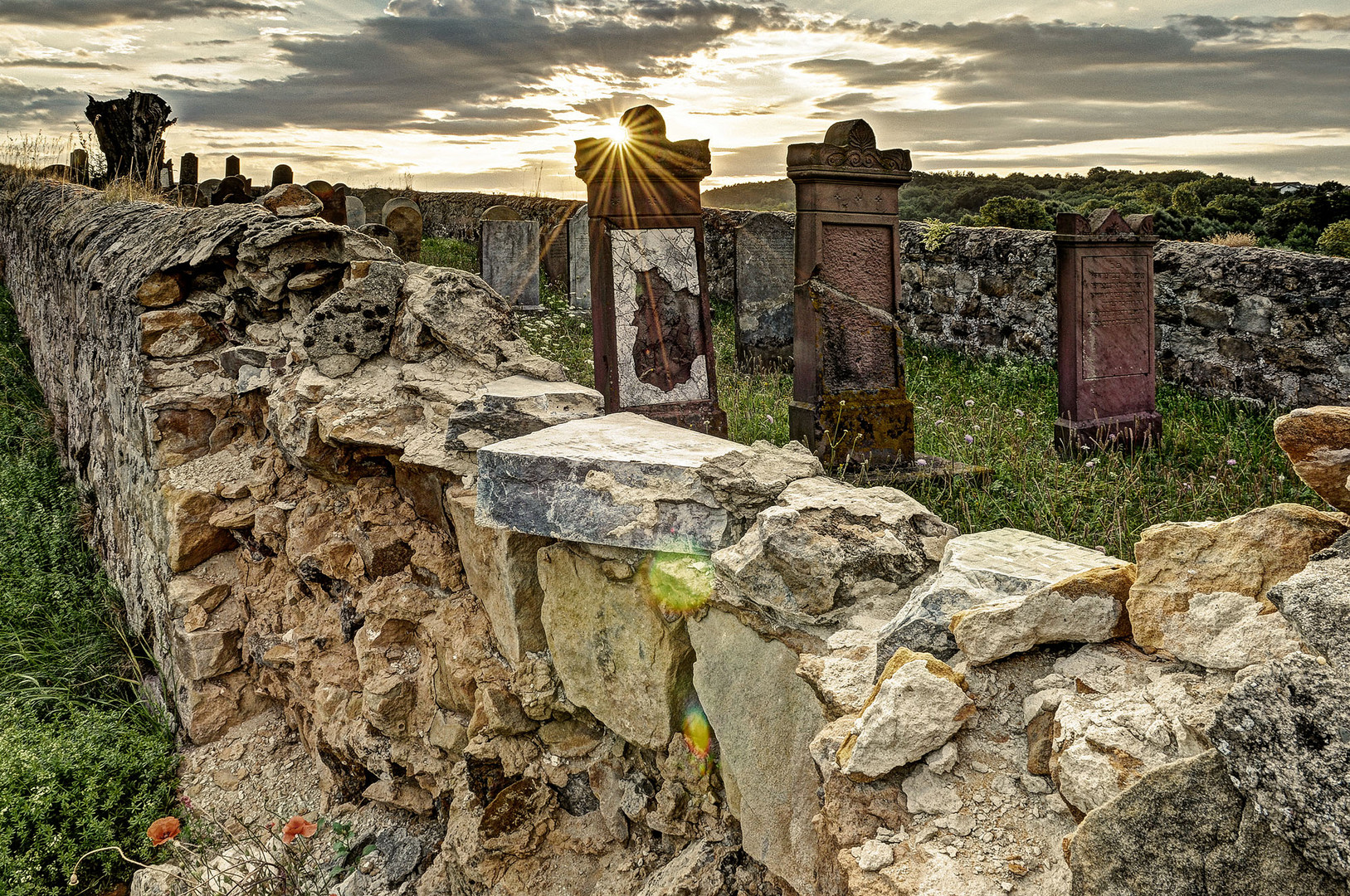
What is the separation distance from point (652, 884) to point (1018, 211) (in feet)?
38.6

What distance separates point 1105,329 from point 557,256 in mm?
10369

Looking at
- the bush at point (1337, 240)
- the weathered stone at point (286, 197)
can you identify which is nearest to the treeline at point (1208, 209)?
the bush at point (1337, 240)

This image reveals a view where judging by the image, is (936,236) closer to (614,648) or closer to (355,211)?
(614,648)

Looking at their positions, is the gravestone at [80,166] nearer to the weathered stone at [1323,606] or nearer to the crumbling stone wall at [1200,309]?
the crumbling stone wall at [1200,309]

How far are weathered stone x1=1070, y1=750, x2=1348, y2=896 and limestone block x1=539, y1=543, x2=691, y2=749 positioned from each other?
1.00 metres

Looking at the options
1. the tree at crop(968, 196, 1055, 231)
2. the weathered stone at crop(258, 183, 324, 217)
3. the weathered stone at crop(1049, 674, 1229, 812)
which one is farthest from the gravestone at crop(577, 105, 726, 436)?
the tree at crop(968, 196, 1055, 231)

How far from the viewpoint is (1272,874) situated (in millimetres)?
945

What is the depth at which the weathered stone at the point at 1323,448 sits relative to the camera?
124 centimetres

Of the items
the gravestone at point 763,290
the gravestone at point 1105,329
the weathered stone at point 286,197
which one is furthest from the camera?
the gravestone at point 763,290

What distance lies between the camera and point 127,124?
12125 millimetres

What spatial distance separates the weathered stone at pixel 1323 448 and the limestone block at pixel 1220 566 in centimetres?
5

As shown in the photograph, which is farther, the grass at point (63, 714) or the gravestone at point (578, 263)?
the gravestone at point (578, 263)

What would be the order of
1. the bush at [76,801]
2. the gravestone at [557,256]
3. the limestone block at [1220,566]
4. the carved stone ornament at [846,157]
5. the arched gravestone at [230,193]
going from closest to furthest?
the limestone block at [1220,566] → the bush at [76,801] → the carved stone ornament at [846,157] → the arched gravestone at [230,193] → the gravestone at [557,256]

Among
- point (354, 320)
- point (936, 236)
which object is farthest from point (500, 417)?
point (936, 236)
